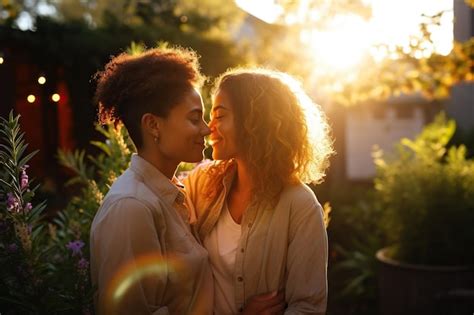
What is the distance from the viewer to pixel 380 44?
21.3 feet

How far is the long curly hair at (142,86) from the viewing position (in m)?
2.60

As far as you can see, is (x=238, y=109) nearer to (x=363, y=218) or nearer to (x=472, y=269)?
(x=472, y=269)

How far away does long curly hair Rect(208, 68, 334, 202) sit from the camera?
290 centimetres

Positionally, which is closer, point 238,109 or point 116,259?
point 116,259

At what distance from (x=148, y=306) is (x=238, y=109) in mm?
990

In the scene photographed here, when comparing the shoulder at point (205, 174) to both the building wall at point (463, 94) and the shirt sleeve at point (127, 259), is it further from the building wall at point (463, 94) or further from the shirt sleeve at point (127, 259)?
the building wall at point (463, 94)

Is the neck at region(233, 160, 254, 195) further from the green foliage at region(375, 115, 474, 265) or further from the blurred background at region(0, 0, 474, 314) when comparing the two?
the green foliage at region(375, 115, 474, 265)

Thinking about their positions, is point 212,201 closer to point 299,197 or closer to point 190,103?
point 299,197

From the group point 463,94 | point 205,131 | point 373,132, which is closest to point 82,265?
point 205,131

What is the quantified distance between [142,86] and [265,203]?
77 centimetres

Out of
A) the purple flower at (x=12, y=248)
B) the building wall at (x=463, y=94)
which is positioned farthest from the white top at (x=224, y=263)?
the building wall at (x=463, y=94)

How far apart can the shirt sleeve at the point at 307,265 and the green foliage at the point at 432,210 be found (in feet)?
14.8

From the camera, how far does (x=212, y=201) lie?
3.07m

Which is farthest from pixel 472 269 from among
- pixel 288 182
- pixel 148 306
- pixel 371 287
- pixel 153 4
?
pixel 153 4
